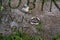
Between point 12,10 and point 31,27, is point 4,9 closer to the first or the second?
point 12,10

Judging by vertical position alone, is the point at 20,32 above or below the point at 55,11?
below

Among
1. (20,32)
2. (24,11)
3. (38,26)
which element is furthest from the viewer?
(24,11)

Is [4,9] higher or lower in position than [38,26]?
higher

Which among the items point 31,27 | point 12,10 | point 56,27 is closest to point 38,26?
point 31,27

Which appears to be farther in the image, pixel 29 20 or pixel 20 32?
pixel 29 20

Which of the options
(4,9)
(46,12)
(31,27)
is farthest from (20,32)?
(46,12)

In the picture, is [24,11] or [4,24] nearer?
[4,24]

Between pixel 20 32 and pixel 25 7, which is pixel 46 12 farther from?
pixel 20 32

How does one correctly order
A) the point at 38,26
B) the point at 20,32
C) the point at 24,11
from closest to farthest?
A: the point at 20,32
the point at 38,26
the point at 24,11
